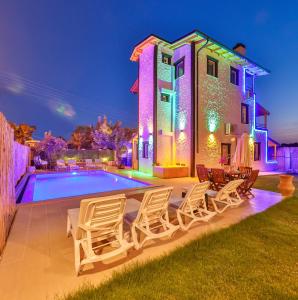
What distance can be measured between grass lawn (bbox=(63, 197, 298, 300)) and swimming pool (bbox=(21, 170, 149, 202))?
216 inches

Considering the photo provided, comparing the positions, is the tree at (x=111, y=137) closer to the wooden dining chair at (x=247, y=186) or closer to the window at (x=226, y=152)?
the window at (x=226, y=152)

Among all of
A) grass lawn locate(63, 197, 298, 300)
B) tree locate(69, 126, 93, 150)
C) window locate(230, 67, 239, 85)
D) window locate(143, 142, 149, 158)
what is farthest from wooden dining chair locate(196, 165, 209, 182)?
tree locate(69, 126, 93, 150)

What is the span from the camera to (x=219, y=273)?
2850 mm

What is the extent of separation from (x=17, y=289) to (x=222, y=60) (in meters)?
16.7

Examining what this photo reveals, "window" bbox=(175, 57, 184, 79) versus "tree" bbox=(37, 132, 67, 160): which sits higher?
"window" bbox=(175, 57, 184, 79)

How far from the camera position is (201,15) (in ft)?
129

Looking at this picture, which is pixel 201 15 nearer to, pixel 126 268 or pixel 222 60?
pixel 222 60

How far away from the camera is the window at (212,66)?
1403 cm

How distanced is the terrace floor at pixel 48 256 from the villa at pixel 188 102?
27.8 ft

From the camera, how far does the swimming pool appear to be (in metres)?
9.35

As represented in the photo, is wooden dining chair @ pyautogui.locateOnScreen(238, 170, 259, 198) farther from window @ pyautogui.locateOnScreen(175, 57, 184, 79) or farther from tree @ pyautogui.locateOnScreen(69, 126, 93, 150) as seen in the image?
tree @ pyautogui.locateOnScreen(69, 126, 93, 150)

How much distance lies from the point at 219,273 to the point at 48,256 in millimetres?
2728

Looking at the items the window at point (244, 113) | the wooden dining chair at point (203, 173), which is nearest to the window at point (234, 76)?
the window at point (244, 113)

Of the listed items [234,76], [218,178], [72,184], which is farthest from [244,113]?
[72,184]
